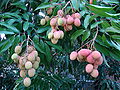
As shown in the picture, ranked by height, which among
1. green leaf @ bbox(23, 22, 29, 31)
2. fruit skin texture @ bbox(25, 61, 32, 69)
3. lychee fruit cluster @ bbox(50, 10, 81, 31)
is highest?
lychee fruit cluster @ bbox(50, 10, 81, 31)

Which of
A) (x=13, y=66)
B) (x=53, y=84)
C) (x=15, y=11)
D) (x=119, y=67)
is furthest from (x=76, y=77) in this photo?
(x=15, y=11)

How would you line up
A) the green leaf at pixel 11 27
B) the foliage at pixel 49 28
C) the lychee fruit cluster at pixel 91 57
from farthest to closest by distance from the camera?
1. the green leaf at pixel 11 27
2. the foliage at pixel 49 28
3. the lychee fruit cluster at pixel 91 57

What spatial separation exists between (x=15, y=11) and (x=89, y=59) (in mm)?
613

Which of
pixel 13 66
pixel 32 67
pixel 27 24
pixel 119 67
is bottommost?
pixel 119 67

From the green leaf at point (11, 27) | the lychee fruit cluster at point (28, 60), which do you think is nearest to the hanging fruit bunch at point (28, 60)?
the lychee fruit cluster at point (28, 60)

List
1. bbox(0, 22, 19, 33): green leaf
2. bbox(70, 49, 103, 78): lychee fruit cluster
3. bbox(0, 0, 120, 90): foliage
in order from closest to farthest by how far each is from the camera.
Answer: bbox(70, 49, 103, 78): lychee fruit cluster < bbox(0, 0, 120, 90): foliage < bbox(0, 22, 19, 33): green leaf

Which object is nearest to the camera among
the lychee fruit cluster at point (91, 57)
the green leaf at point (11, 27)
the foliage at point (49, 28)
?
the lychee fruit cluster at point (91, 57)

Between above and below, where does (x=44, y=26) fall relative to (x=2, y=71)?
above

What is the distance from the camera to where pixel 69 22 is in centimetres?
86

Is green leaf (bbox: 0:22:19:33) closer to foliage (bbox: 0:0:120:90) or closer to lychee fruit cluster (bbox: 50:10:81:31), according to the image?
foliage (bbox: 0:0:120:90)

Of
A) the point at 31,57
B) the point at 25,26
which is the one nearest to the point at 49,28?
the point at 25,26

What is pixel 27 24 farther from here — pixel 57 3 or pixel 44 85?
pixel 44 85

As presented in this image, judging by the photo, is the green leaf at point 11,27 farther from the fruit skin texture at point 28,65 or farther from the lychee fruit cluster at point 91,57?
the lychee fruit cluster at point 91,57

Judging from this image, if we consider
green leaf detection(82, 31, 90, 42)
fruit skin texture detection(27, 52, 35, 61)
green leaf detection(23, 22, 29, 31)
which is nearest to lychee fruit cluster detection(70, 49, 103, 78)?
green leaf detection(82, 31, 90, 42)
